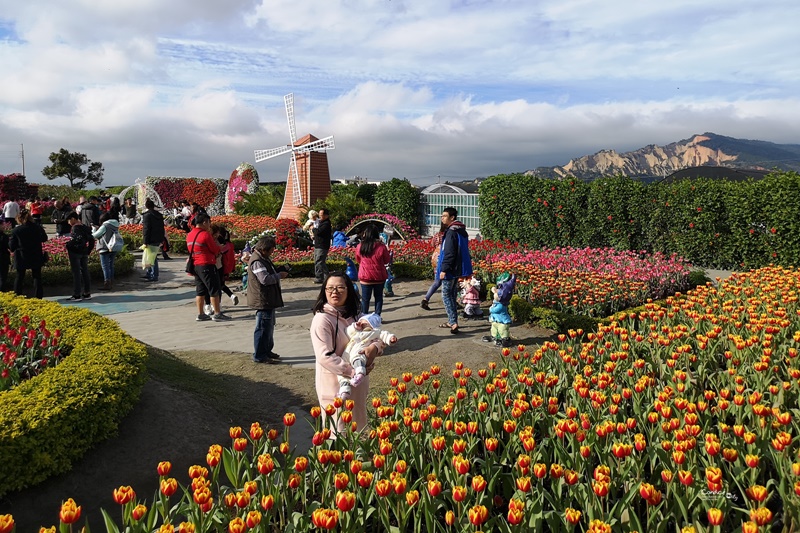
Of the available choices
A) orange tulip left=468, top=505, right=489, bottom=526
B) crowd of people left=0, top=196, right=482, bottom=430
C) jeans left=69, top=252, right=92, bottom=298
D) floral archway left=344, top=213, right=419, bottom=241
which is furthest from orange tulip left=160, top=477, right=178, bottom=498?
floral archway left=344, top=213, right=419, bottom=241

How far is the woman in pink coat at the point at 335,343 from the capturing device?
13.6 ft

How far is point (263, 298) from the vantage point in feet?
25.0

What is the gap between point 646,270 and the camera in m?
11.4

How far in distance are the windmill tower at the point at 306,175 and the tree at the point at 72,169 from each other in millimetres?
43958

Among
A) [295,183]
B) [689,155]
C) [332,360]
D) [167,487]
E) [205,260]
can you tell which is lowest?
[167,487]

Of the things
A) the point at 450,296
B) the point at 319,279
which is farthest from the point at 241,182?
the point at 450,296

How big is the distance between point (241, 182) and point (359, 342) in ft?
110

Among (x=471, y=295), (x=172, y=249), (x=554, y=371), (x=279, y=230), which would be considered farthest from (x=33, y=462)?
(x=172, y=249)

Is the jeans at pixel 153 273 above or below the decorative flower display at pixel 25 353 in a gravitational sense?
above

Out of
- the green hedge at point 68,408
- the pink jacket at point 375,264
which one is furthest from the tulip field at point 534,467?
the pink jacket at point 375,264

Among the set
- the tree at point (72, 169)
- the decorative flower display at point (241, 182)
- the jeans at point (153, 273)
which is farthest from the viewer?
the tree at point (72, 169)

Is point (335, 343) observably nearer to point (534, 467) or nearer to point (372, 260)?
point (534, 467)

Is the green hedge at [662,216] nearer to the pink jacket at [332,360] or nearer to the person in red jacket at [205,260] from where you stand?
the person in red jacket at [205,260]

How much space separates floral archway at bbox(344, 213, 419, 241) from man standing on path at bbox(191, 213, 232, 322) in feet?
33.4
